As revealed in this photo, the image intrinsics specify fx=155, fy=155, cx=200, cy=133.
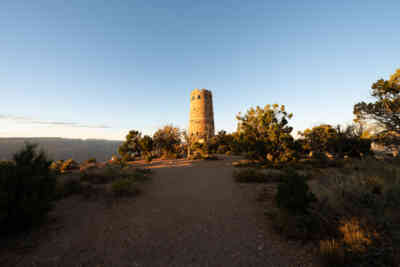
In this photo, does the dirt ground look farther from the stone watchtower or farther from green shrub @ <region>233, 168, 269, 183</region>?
the stone watchtower

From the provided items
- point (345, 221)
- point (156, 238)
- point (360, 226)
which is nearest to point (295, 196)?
point (345, 221)

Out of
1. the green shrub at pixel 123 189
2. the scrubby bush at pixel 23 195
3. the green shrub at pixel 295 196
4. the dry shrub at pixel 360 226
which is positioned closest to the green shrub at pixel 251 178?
the green shrub at pixel 295 196

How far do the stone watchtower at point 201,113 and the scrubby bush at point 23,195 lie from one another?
99.5 feet

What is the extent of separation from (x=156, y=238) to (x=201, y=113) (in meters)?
32.4

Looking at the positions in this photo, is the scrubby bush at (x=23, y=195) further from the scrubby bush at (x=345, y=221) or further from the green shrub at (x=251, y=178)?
the green shrub at (x=251, y=178)

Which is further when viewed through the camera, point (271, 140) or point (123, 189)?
point (271, 140)

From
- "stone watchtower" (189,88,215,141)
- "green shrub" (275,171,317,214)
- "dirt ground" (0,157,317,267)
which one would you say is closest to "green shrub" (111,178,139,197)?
"dirt ground" (0,157,317,267)

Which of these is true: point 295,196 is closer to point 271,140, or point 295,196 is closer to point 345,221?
point 345,221

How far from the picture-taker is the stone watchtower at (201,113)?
34906 mm

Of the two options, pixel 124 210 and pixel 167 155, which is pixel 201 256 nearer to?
pixel 124 210

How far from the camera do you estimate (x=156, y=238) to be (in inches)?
146

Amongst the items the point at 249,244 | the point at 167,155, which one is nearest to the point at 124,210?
the point at 249,244

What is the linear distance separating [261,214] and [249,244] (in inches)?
65.2

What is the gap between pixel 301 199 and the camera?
3.96 m
